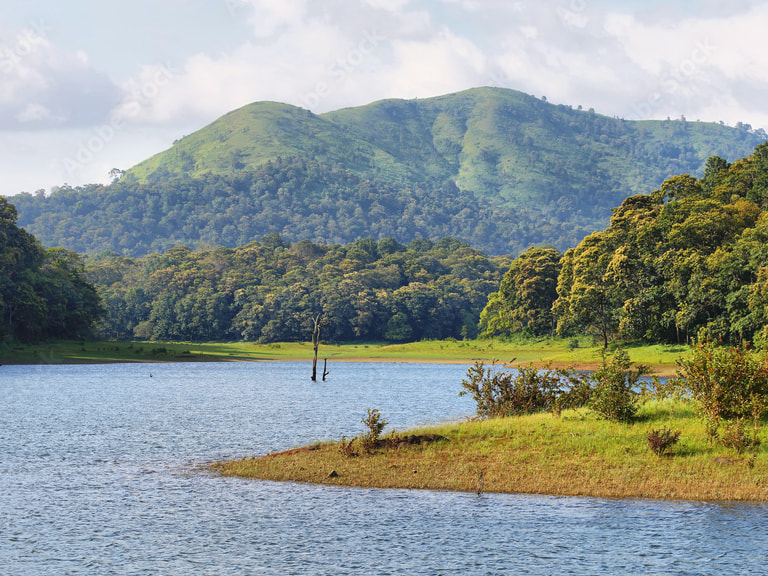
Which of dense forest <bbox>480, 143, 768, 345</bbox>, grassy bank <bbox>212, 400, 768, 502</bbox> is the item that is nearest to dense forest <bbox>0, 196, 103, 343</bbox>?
dense forest <bbox>480, 143, 768, 345</bbox>

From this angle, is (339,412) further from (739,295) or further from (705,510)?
(739,295)

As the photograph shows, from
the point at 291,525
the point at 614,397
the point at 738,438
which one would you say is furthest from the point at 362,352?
the point at 291,525

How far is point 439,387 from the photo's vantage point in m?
85.1

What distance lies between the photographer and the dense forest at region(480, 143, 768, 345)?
87750 mm

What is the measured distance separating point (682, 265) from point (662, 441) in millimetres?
70967

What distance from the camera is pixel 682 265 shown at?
95125 mm

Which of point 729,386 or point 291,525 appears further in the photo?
point 729,386

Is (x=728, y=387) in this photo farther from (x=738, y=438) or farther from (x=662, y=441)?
(x=662, y=441)

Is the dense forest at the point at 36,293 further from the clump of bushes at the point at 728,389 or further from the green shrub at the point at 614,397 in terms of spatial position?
the clump of bushes at the point at 728,389

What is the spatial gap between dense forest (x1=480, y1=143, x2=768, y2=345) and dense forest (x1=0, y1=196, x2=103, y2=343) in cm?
7816

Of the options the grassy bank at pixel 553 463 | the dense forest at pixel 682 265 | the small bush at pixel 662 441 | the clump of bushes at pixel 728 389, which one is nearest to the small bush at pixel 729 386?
the clump of bushes at pixel 728 389

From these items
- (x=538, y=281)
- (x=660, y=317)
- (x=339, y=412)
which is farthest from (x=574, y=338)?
(x=339, y=412)

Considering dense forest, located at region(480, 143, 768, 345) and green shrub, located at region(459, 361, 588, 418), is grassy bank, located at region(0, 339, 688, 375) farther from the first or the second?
green shrub, located at region(459, 361, 588, 418)

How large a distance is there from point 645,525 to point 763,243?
70.5m
